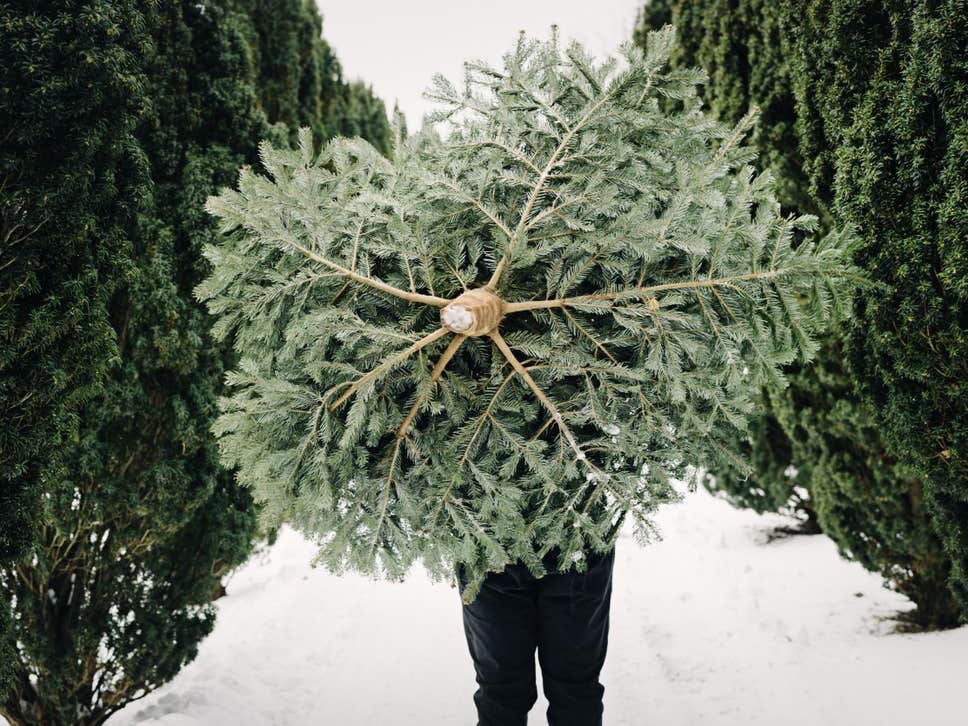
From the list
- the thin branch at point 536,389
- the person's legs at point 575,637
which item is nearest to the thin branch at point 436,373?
the thin branch at point 536,389

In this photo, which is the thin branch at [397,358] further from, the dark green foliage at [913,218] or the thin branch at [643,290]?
the dark green foliage at [913,218]

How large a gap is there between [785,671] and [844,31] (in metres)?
3.09

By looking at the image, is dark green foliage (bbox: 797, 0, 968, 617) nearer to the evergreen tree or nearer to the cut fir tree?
the cut fir tree

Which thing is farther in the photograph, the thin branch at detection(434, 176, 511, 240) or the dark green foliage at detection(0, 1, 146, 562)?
the dark green foliage at detection(0, 1, 146, 562)

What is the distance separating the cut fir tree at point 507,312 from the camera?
62.4 inches

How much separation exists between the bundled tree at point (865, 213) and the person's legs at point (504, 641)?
0.92 meters

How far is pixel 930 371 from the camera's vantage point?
2.11 metres

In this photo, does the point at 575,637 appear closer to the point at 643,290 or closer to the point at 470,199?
the point at 643,290

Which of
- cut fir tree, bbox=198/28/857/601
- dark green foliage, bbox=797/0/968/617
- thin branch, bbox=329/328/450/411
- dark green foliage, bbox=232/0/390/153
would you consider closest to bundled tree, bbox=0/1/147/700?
cut fir tree, bbox=198/28/857/601

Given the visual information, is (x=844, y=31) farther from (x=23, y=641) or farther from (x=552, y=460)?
(x=23, y=641)

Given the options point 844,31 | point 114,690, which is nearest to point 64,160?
point 114,690

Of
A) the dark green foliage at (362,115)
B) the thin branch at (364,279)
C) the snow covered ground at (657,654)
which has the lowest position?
the snow covered ground at (657,654)

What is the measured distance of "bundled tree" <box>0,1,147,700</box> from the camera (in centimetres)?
196

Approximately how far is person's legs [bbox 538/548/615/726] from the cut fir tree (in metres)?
0.25
